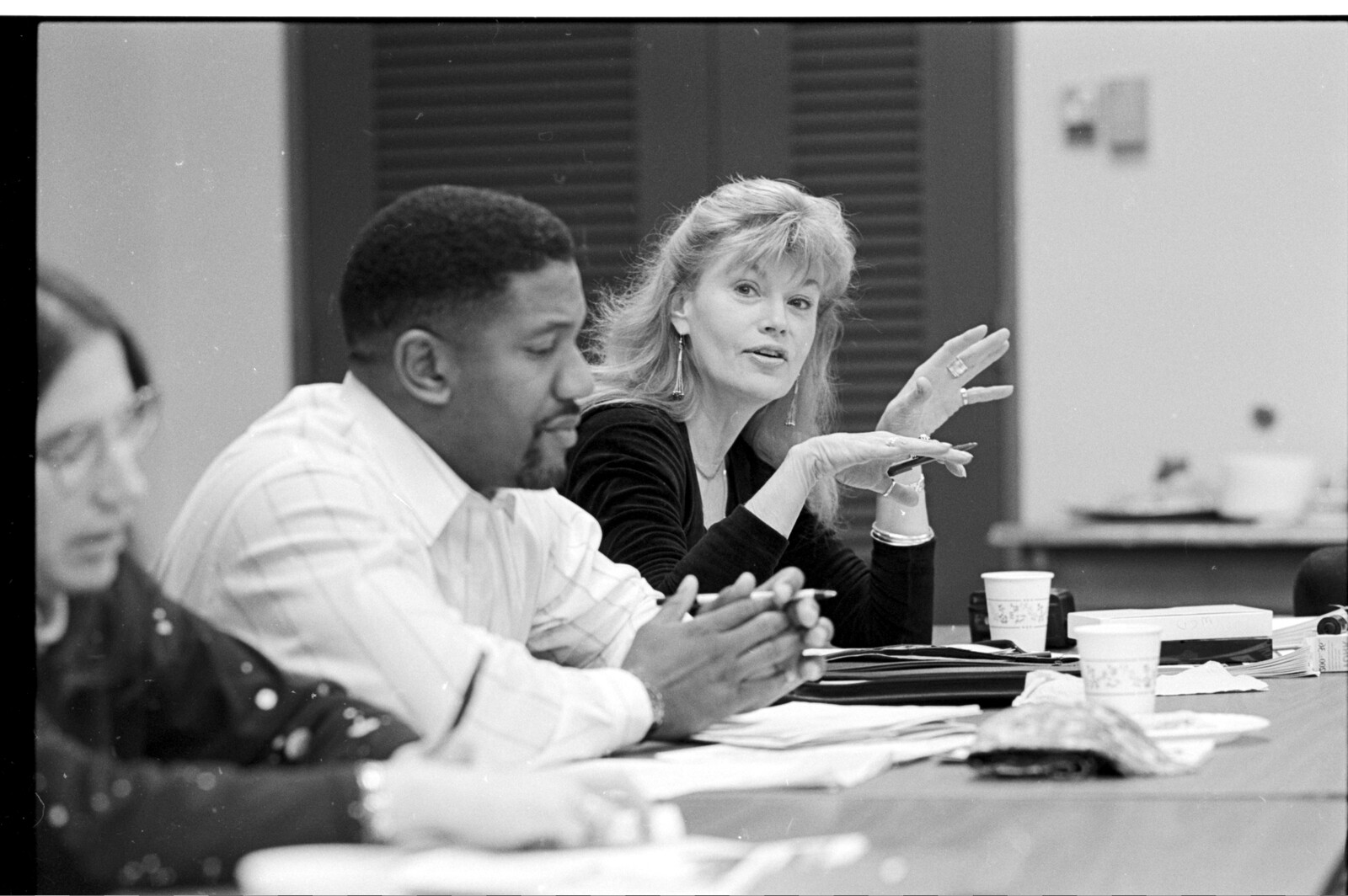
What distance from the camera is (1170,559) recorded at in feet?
6.11

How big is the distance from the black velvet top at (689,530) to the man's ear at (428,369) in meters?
0.21

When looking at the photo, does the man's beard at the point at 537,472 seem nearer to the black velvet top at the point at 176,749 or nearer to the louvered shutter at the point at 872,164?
the black velvet top at the point at 176,749

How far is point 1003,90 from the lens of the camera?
171 centimetres

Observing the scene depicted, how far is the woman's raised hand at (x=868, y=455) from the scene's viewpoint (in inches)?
61.2

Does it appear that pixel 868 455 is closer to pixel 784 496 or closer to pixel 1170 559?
pixel 784 496

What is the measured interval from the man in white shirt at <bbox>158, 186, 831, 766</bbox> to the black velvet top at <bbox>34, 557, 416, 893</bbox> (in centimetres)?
4

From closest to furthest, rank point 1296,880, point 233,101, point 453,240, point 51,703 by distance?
point 1296,880
point 453,240
point 51,703
point 233,101

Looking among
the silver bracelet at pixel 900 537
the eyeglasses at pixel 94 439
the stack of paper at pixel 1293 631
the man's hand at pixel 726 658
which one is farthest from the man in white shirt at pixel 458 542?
the stack of paper at pixel 1293 631

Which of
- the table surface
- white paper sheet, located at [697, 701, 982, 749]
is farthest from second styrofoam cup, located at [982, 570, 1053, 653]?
white paper sheet, located at [697, 701, 982, 749]

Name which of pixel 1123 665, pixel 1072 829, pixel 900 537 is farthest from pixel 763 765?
pixel 900 537

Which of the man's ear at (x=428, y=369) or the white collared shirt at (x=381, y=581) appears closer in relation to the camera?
the white collared shirt at (x=381, y=581)
